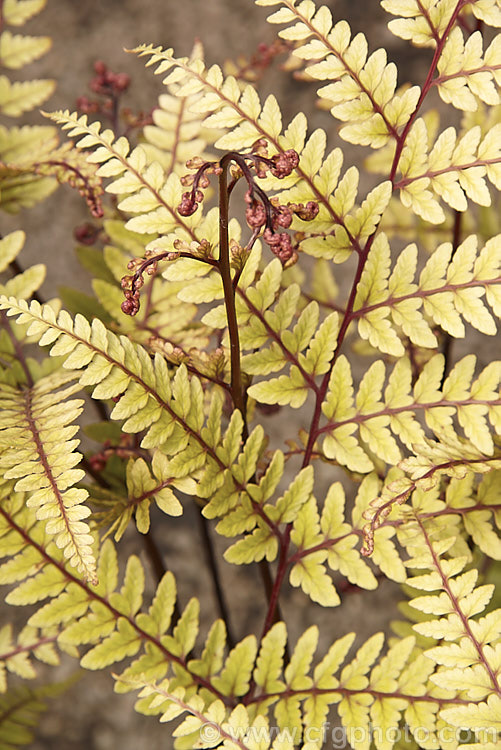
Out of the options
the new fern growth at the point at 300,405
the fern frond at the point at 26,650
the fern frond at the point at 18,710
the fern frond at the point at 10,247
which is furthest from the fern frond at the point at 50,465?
the fern frond at the point at 18,710

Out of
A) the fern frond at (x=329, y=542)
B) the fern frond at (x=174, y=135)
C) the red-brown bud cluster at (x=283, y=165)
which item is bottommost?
the fern frond at (x=329, y=542)

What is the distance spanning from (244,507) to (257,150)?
0.34 metres

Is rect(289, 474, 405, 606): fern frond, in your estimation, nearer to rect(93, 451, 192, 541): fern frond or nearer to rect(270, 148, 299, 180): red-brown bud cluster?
rect(93, 451, 192, 541): fern frond

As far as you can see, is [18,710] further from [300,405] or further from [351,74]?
[351,74]

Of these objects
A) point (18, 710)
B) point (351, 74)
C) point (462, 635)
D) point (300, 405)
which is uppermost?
point (351, 74)

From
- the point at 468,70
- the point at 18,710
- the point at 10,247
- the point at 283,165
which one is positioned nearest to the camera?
the point at 283,165

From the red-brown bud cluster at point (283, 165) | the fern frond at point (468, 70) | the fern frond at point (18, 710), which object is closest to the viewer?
the red-brown bud cluster at point (283, 165)

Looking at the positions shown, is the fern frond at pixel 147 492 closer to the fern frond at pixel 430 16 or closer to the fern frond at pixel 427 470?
the fern frond at pixel 427 470

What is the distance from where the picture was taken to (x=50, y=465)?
0.61 meters

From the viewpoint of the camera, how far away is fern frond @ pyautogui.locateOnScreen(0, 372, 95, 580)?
57cm

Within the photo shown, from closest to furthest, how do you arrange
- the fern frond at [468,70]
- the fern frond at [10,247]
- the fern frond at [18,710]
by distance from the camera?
the fern frond at [468,70]
the fern frond at [10,247]
the fern frond at [18,710]

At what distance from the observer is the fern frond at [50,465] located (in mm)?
574

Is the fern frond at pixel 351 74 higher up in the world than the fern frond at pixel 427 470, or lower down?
higher up

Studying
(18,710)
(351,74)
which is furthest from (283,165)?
(18,710)
